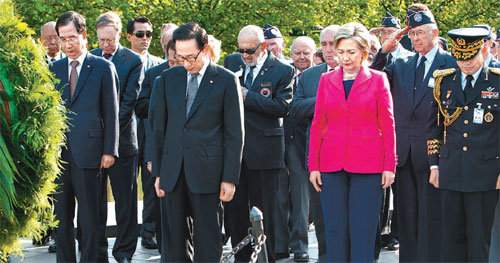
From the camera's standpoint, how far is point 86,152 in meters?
7.73

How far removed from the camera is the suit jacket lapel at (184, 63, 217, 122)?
6.83 metres

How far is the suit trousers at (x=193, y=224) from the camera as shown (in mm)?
6816

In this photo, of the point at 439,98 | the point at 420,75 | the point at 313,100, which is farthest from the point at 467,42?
the point at 313,100

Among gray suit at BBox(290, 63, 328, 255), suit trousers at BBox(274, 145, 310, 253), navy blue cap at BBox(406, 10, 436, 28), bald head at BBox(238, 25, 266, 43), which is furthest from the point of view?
suit trousers at BBox(274, 145, 310, 253)

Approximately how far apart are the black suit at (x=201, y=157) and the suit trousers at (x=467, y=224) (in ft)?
6.13

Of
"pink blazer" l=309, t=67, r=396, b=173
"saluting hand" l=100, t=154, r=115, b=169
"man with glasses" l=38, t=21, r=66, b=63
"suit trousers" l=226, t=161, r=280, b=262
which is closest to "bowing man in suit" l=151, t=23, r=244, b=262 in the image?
"pink blazer" l=309, t=67, r=396, b=173

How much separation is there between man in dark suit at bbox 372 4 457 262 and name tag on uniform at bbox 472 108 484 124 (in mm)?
807

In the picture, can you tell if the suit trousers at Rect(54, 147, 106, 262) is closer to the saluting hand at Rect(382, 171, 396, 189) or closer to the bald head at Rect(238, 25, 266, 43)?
the bald head at Rect(238, 25, 266, 43)

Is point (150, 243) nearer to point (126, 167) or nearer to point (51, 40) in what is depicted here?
point (126, 167)

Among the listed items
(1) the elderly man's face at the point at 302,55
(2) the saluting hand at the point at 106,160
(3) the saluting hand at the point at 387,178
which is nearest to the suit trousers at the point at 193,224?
(2) the saluting hand at the point at 106,160

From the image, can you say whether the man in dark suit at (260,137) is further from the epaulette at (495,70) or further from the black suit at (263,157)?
the epaulette at (495,70)

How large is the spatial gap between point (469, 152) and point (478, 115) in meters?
0.32

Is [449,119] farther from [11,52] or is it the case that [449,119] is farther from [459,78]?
[11,52]

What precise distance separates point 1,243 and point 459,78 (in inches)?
158
